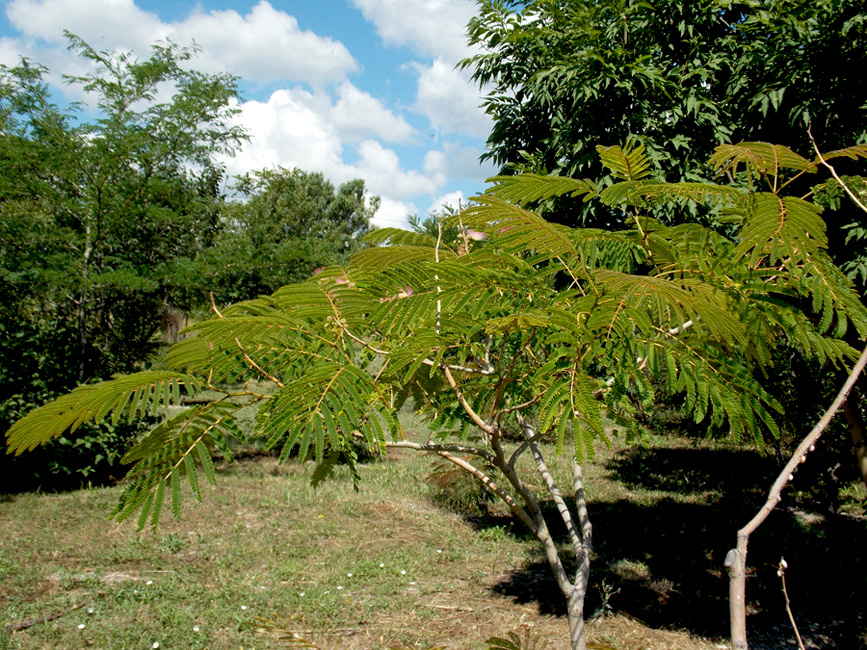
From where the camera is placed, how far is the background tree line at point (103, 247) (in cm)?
667

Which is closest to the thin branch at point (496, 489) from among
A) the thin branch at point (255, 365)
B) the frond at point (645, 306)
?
the thin branch at point (255, 365)

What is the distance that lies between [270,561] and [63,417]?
14.4ft

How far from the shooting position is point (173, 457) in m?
1.43

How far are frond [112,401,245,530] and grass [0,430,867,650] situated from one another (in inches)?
85.6

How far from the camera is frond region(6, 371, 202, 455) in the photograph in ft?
4.78

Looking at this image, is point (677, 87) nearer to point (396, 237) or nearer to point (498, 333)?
point (396, 237)

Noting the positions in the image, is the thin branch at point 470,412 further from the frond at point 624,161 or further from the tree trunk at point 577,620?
the frond at point 624,161

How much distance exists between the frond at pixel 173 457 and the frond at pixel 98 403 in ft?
0.24

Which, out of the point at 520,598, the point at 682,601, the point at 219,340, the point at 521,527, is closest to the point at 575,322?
the point at 219,340

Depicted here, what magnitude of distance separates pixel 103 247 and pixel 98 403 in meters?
6.69

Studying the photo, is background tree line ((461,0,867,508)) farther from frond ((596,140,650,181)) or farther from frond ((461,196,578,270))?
frond ((461,196,578,270))

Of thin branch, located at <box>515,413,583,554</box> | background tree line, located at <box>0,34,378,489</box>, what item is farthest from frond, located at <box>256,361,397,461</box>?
background tree line, located at <box>0,34,378,489</box>

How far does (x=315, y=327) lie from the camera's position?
5.22ft

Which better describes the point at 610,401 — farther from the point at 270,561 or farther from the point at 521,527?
the point at 521,527
